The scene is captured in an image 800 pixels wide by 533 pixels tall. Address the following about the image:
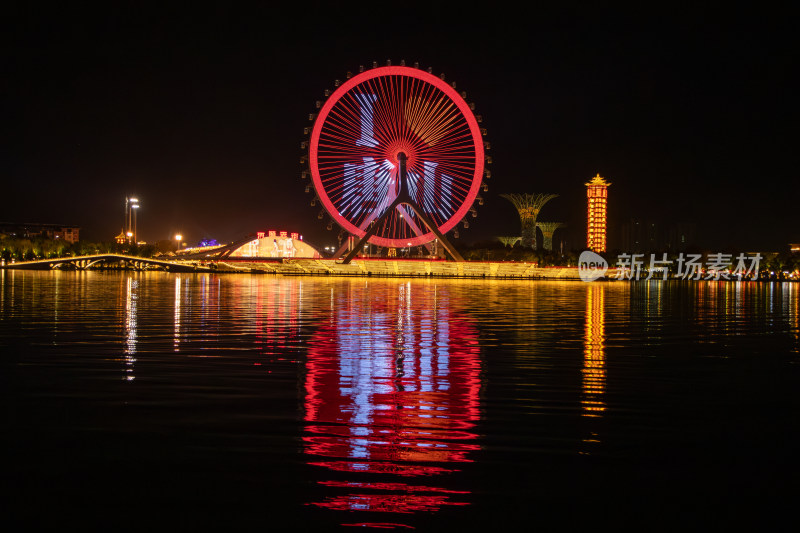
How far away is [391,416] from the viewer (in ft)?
28.2

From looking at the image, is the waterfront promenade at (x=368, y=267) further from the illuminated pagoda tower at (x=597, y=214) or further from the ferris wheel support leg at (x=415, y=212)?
the illuminated pagoda tower at (x=597, y=214)

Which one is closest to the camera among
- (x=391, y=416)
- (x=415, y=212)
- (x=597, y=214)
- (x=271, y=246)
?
(x=391, y=416)

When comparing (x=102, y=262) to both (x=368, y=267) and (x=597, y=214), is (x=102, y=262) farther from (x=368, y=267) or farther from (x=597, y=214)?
(x=597, y=214)

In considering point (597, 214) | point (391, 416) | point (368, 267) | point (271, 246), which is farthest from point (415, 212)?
point (597, 214)

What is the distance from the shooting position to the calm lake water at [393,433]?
5.59m

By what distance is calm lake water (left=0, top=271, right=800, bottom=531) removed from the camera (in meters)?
5.59

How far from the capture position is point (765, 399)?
33.2 ft

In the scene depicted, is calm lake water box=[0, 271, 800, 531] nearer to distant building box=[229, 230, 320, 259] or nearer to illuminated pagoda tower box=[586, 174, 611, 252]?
distant building box=[229, 230, 320, 259]

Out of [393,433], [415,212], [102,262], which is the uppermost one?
[415,212]

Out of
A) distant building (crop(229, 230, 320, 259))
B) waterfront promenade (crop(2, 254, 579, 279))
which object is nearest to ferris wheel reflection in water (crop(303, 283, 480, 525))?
waterfront promenade (crop(2, 254, 579, 279))

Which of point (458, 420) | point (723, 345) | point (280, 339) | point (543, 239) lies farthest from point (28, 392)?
point (543, 239)

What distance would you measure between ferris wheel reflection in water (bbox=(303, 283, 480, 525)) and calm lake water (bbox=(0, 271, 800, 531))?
32mm

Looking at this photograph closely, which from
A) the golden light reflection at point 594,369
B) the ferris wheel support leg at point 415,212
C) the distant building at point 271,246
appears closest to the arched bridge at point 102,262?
the distant building at point 271,246

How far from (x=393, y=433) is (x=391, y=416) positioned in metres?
0.82
